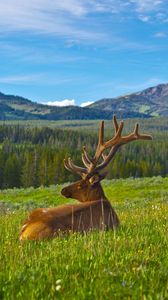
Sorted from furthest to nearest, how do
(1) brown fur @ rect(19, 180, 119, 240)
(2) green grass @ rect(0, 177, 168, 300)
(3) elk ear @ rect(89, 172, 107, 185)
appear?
(3) elk ear @ rect(89, 172, 107, 185) → (1) brown fur @ rect(19, 180, 119, 240) → (2) green grass @ rect(0, 177, 168, 300)

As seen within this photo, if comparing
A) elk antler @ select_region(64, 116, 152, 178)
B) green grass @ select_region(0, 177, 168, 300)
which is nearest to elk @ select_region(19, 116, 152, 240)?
elk antler @ select_region(64, 116, 152, 178)

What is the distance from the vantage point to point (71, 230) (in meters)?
9.12

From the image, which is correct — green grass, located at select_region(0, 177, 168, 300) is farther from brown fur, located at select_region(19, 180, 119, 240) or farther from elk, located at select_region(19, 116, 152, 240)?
elk, located at select_region(19, 116, 152, 240)

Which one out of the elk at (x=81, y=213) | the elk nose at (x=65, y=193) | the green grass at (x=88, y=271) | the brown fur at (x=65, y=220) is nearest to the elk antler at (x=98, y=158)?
the elk at (x=81, y=213)

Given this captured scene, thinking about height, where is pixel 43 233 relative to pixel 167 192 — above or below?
above

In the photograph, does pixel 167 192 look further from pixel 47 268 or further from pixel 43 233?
pixel 47 268

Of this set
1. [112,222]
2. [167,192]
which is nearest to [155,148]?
[167,192]

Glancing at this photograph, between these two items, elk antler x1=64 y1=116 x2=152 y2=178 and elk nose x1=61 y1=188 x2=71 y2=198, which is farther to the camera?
elk antler x1=64 y1=116 x2=152 y2=178

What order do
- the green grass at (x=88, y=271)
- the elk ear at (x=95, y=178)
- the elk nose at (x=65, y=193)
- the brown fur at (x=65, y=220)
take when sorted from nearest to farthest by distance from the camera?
the green grass at (x=88, y=271) < the brown fur at (x=65, y=220) < the elk nose at (x=65, y=193) < the elk ear at (x=95, y=178)

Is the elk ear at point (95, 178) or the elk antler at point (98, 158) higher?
the elk antler at point (98, 158)

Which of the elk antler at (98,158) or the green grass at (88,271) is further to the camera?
the elk antler at (98,158)

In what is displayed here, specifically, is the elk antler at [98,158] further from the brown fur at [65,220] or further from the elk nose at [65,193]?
the brown fur at [65,220]

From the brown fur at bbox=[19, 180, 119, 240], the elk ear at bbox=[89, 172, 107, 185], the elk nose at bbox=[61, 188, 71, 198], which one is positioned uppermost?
the elk ear at bbox=[89, 172, 107, 185]

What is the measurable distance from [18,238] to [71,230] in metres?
1.00
